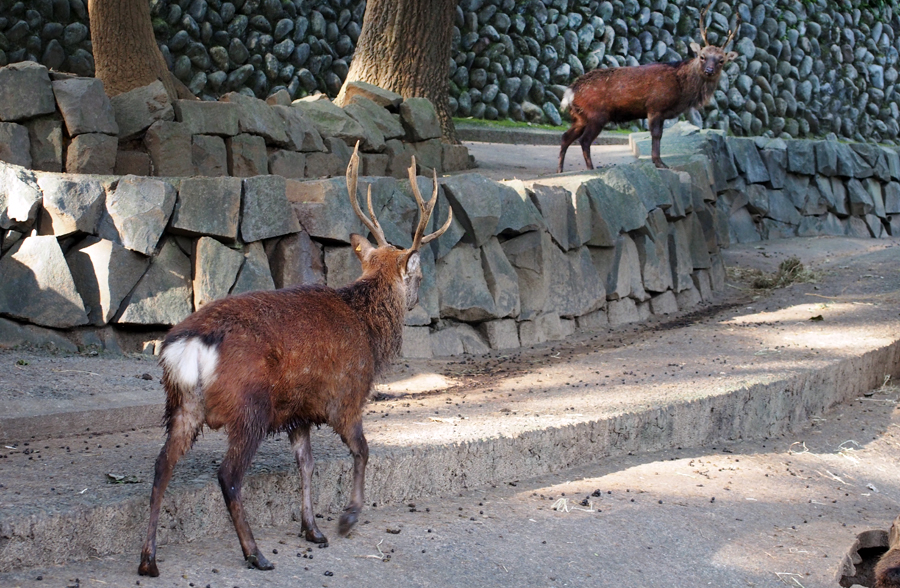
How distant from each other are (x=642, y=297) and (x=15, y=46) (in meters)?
8.59

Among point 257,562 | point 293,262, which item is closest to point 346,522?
point 257,562

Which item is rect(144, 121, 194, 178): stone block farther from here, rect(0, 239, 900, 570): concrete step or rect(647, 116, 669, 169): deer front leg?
rect(647, 116, 669, 169): deer front leg

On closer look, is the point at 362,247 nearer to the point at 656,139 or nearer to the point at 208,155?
the point at 208,155

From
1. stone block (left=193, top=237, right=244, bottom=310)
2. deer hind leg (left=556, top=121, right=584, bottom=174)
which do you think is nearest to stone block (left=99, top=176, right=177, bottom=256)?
stone block (left=193, top=237, right=244, bottom=310)

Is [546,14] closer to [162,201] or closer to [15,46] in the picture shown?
[15,46]

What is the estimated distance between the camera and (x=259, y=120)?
7898 millimetres

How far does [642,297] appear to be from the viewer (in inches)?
357

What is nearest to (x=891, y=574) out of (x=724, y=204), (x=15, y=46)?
(x=724, y=204)

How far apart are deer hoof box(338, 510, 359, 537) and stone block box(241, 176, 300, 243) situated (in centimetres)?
289

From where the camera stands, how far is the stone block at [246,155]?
7.75m

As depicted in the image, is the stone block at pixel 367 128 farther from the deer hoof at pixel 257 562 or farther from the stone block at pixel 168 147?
the deer hoof at pixel 257 562

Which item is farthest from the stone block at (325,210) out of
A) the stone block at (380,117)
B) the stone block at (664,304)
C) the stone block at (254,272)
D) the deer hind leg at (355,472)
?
the stone block at (664,304)

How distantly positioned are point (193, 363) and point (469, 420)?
6.33 ft

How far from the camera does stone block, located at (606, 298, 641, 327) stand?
870 centimetres
